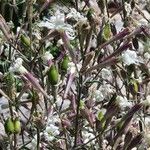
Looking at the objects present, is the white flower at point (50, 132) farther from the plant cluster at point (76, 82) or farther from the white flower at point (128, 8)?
the white flower at point (128, 8)

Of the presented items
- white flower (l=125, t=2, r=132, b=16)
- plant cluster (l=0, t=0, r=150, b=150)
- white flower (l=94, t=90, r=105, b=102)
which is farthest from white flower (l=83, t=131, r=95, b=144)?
white flower (l=125, t=2, r=132, b=16)

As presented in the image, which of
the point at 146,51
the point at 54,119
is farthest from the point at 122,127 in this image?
the point at 146,51

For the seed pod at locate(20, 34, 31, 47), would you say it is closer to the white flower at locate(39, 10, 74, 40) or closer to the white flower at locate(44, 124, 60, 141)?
the white flower at locate(39, 10, 74, 40)

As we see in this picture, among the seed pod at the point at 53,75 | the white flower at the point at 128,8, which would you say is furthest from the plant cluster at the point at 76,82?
the white flower at the point at 128,8

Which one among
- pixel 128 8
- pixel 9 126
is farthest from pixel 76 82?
pixel 128 8

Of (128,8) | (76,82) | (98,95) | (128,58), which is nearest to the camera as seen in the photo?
(128,58)

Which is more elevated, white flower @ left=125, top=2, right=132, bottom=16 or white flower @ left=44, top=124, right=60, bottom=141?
white flower @ left=125, top=2, right=132, bottom=16

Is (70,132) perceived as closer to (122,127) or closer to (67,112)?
(67,112)

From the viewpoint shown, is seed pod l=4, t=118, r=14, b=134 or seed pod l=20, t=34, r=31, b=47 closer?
seed pod l=4, t=118, r=14, b=134

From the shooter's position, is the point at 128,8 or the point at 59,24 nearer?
the point at 59,24

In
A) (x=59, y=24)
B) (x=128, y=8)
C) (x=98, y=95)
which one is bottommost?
(x=98, y=95)

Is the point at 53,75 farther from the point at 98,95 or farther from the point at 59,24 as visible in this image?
the point at 98,95
